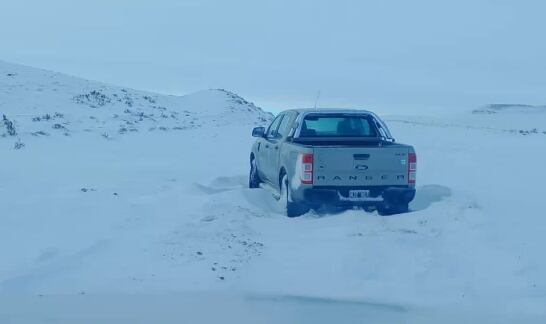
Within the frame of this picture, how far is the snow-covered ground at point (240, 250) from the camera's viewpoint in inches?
299

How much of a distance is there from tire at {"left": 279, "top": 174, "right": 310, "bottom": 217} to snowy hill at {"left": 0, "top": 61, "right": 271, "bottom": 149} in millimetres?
10919

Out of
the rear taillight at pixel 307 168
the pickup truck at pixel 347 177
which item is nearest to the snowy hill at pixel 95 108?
the pickup truck at pixel 347 177

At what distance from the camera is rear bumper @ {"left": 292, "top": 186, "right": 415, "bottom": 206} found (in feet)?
38.2

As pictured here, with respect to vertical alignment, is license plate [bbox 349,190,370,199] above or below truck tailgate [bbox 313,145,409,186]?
below

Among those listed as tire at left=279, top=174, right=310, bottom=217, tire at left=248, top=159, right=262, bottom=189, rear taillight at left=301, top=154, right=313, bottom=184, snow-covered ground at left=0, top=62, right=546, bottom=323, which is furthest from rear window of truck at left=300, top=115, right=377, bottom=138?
tire at left=248, top=159, right=262, bottom=189

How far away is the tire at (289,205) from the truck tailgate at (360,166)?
0.57 m

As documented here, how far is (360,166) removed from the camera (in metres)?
11.7

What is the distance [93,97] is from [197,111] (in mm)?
5185

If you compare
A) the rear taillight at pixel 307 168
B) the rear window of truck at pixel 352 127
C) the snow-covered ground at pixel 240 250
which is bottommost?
the snow-covered ground at pixel 240 250

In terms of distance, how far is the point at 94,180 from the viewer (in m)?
15.0

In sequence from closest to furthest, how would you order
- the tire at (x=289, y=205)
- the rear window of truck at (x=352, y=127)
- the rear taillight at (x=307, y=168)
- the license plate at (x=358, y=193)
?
the rear taillight at (x=307, y=168)
the license plate at (x=358, y=193)
the tire at (x=289, y=205)
the rear window of truck at (x=352, y=127)

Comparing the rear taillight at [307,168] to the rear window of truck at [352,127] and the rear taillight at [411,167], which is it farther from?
the rear window of truck at [352,127]

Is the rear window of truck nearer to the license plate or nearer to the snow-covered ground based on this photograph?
the snow-covered ground

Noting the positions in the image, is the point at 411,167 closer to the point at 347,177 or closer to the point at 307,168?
the point at 347,177
